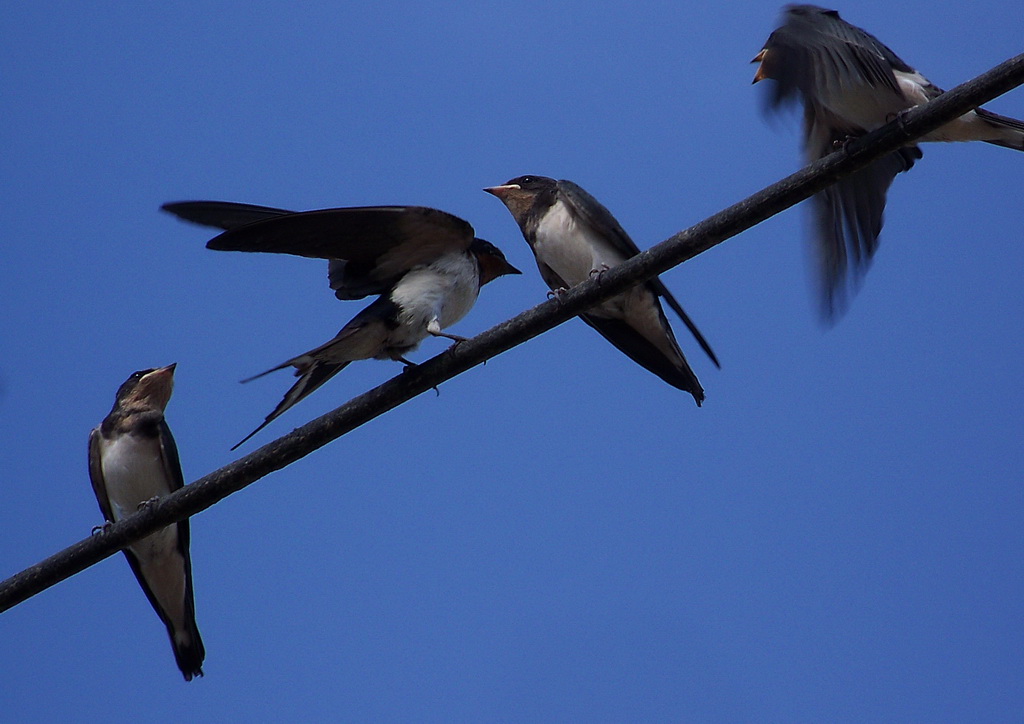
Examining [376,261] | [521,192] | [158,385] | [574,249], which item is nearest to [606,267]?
[574,249]

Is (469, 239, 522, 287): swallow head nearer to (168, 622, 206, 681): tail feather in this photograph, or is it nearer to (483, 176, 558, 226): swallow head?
(483, 176, 558, 226): swallow head

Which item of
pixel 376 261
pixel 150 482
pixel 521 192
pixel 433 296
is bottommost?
pixel 433 296

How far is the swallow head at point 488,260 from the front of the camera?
5.04m

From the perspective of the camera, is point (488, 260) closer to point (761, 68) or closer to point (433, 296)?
point (433, 296)

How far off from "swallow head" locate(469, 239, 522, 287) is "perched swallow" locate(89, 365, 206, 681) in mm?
2264

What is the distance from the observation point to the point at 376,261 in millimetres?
4812

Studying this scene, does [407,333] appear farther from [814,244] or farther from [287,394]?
[814,244]

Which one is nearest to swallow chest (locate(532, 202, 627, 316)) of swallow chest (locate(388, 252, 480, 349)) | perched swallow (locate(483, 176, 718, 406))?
perched swallow (locate(483, 176, 718, 406))

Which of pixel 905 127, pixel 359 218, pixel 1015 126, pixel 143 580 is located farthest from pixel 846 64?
pixel 143 580

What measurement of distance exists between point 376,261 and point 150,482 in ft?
7.86

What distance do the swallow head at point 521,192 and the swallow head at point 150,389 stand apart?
2137mm

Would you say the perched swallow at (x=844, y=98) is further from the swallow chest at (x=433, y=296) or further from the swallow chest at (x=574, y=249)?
the swallow chest at (x=433, y=296)

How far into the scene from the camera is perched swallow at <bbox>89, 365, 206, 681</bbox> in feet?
20.8

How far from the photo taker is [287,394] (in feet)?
14.6
